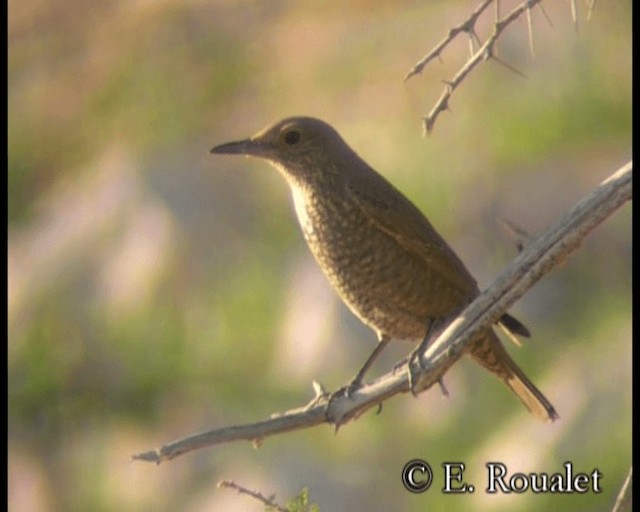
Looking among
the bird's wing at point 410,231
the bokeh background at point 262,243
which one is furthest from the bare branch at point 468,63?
the bokeh background at point 262,243

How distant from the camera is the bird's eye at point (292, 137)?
15.8 feet

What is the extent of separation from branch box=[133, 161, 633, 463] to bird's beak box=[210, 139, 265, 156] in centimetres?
113

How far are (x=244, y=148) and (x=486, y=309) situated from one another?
4.55ft

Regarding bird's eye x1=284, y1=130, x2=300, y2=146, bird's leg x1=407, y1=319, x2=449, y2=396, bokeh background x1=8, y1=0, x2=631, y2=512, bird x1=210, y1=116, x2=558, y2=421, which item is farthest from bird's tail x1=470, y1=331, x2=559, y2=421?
bokeh background x1=8, y1=0, x2=631, y2=512

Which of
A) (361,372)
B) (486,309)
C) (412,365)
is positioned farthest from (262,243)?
(486,309)

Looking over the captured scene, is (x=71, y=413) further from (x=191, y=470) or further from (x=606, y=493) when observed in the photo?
(x=606, y=493)

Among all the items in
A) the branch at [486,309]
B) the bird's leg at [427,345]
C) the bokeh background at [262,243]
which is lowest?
the branch at [486,309]

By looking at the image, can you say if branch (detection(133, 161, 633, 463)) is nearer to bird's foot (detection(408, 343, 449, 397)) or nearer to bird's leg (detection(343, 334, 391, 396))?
bird's foot (detection(408, 343, 449, 397))

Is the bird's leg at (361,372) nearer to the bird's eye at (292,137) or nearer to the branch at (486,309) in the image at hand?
the branch at (486,309)

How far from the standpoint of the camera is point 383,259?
462 centimetres

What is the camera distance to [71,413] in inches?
339

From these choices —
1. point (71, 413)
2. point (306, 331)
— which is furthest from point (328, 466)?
point (71, 413)

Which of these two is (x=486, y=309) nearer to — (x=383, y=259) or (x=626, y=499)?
(x=626, y=499)

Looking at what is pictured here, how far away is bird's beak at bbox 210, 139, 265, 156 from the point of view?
4637 millimetres
